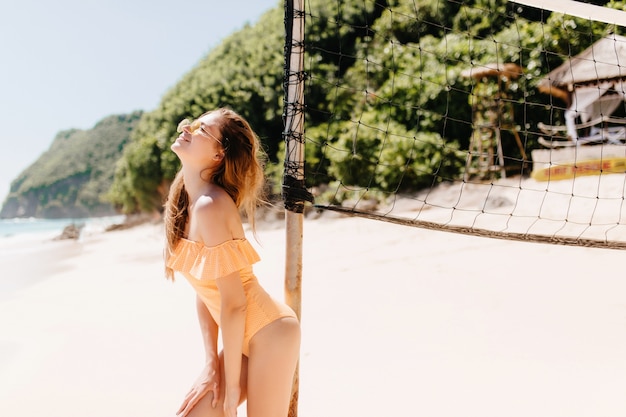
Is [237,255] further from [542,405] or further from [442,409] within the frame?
[542,405]

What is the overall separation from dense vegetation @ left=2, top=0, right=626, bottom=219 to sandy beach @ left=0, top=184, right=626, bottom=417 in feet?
5.12

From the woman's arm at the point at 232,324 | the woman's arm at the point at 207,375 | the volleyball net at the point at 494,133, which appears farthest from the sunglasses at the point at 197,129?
the volleyball net at the point at 494,133

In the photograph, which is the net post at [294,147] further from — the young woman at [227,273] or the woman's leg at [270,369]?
the woman's leg at [270,369]

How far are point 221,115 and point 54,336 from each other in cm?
369

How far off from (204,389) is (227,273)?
44cm

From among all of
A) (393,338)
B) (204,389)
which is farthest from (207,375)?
(393,338)

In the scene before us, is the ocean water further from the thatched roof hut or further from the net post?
the net post

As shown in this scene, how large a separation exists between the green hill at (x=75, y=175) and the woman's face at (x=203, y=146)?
236 ft

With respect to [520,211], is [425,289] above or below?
below

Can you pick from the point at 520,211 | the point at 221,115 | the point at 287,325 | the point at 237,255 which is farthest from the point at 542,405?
the point at 520,211

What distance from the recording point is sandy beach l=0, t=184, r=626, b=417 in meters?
2.65

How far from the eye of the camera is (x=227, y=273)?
58.5 inches

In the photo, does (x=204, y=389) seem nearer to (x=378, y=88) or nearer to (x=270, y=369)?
(x=270, y=369)

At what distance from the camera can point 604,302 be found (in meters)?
3.75
